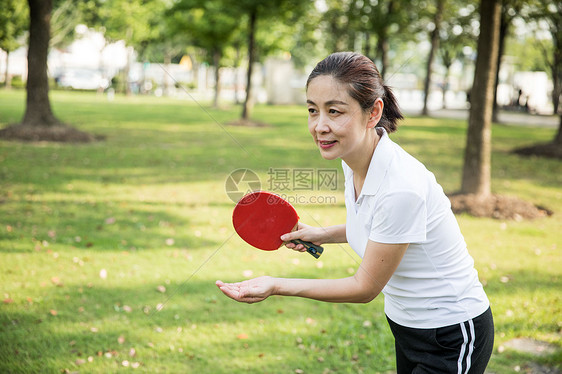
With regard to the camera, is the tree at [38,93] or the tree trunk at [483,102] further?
the tree at [38,93]

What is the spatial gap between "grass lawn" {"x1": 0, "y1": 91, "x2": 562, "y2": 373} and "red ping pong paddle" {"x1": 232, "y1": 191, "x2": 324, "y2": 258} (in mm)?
1562

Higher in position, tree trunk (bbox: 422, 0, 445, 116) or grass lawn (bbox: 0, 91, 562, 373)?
tree trunk (bbox: 422, 0, 445, 116)

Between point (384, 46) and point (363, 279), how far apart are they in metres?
27.4

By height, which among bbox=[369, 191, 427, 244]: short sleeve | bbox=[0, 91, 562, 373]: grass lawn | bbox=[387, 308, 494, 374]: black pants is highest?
bbox=[369, 191, 427, 244]: short sleeve

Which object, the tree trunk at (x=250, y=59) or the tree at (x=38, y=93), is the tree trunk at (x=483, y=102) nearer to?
the tree at (x=38, y=93)

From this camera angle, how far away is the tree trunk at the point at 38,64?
46.2 feet

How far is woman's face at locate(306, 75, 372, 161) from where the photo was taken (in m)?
2.03

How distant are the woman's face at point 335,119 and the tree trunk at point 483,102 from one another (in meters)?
7.18

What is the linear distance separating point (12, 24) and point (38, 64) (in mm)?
31675

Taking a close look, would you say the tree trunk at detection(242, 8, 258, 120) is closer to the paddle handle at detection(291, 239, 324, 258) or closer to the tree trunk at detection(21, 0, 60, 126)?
the tree trunk at detection(21, 0, 60, 126)
